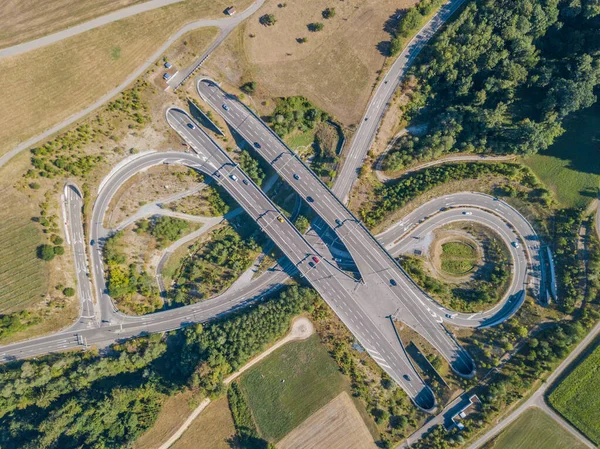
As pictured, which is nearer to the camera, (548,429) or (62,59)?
(548,429)

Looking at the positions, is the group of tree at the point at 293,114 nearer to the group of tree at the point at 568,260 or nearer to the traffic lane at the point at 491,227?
the traffic lane at the point at 491,227

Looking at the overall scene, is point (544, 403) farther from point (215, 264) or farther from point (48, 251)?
point (48, 251)

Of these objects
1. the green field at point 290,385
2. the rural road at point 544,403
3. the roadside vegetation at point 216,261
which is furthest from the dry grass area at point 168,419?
the rural road at point 544,403

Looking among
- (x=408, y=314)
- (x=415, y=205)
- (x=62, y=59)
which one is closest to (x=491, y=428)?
(x=408, y=314)

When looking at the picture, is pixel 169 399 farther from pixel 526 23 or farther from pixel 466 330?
pixel 526 23

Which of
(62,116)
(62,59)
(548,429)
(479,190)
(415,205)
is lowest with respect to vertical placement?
(548,429)

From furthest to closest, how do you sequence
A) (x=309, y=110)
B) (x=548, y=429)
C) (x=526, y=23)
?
(x=309, y=110) → (x=526, y=23) → (x=548, y=429)

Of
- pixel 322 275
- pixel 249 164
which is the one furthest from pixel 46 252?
pixel 322 275
